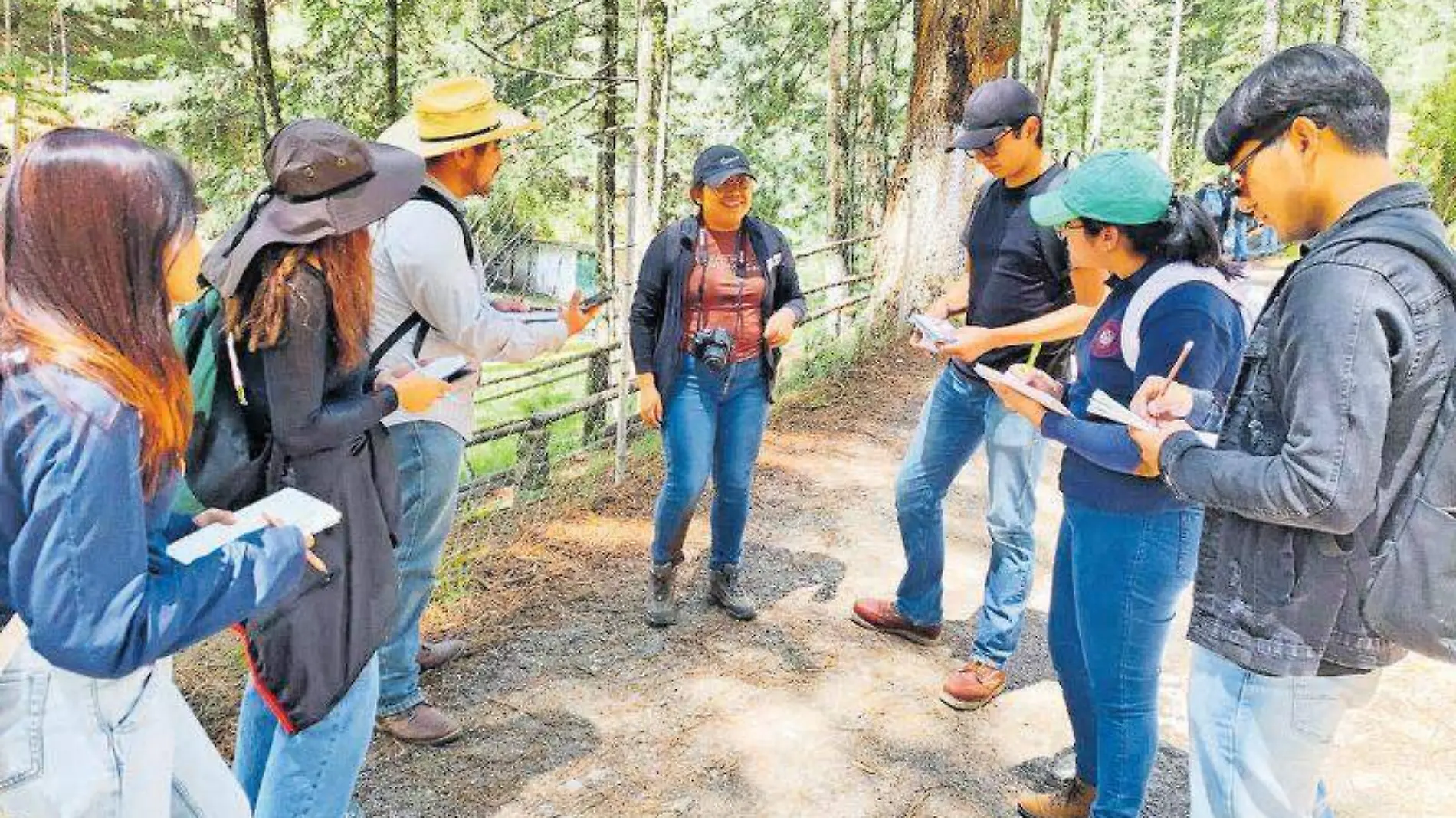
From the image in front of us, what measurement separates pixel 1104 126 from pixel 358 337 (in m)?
44.5

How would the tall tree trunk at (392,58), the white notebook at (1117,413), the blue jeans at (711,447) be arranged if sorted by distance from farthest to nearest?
the tall tree trunk at (392,58)
the blue jeans at (711,447)
the white notebook at (1117,413)

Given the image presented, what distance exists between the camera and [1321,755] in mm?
1726

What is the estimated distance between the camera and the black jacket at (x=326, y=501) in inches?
76.5

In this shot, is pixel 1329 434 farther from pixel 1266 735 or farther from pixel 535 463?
pixel 535 463

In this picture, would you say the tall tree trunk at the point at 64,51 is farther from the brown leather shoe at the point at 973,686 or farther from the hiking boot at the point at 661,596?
the brown leather shoe at the point at 973,686

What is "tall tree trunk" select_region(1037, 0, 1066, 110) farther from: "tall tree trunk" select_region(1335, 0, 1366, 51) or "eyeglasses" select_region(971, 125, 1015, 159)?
"eyeglasses" select_region(971, 125, 1015, 159)

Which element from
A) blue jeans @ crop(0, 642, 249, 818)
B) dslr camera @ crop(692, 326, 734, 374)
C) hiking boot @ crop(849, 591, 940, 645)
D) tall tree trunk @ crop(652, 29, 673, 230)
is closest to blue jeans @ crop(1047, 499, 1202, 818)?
hiking boot @ crop(849, 591, 940, 645)

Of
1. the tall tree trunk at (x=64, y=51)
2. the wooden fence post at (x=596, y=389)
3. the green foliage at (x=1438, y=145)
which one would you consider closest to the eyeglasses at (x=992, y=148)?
the wooden fence post at (x=596, y=389)

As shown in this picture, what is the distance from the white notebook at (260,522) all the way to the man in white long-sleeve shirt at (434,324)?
2.53ft

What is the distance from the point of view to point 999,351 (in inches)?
135

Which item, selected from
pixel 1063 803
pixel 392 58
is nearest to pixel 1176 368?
pixel 1063 803

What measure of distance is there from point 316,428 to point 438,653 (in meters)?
1.82

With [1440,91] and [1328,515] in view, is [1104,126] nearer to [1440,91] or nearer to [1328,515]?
[1440,91]

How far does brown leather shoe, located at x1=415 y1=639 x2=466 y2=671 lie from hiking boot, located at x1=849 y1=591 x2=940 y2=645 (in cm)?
168
